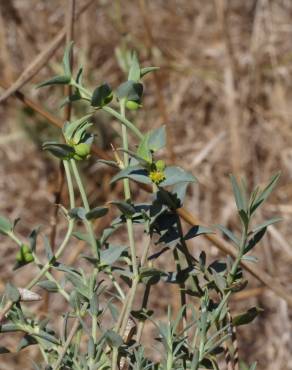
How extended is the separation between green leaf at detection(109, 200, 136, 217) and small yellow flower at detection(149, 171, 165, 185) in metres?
0.02

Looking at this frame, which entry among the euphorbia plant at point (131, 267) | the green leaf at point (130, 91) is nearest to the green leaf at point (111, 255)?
the euphorbia plant at point (131, 267)

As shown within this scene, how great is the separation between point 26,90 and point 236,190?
175 cm

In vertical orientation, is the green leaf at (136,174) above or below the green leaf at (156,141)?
below

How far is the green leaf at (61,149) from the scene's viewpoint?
49 centimetres

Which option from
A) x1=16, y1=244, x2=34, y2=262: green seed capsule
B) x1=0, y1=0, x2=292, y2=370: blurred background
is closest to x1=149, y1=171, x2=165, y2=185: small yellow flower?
x1=16, y1=244, x2=34, y2=262: green seed capsule

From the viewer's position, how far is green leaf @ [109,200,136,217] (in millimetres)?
476

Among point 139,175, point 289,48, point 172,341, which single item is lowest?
point 289,48

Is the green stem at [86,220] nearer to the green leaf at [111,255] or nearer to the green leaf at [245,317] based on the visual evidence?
the green leaf at [111,255]

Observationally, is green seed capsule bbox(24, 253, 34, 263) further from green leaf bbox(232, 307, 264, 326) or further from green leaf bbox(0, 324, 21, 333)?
green leaf bbox(232, 307, 264, 326)

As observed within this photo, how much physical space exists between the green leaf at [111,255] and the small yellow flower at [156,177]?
0.18 ft

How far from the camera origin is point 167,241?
0.51m

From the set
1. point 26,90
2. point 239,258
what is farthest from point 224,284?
point 26,90

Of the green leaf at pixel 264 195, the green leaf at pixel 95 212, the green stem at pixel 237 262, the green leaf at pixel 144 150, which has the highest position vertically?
the green leaf at pixel 144 150

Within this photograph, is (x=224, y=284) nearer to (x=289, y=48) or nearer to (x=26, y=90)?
(x=26, y=90)
